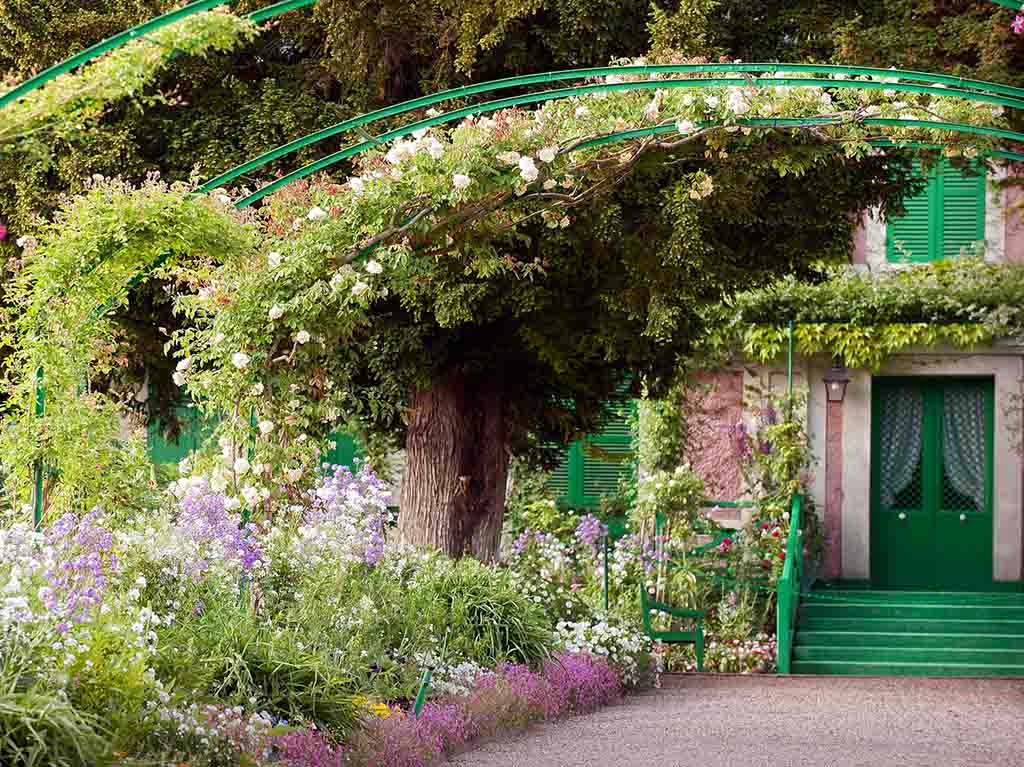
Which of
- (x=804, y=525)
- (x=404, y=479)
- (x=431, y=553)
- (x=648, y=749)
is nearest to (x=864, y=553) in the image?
(x=804, y=525)

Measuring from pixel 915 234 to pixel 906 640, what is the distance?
4388 mm

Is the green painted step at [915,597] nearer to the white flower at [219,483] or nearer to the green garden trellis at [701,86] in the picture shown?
the green garden trellis at [701,86]

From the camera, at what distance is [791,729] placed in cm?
796

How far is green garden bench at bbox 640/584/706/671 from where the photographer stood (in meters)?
11.5

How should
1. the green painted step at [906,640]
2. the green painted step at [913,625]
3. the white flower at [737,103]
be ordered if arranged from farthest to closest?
the green painted step at [913,625] < the green painted step at [906,640] < the white flower at [737,103]

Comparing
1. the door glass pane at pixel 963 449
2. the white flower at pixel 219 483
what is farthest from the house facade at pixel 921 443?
the white flower at pixel 219 483

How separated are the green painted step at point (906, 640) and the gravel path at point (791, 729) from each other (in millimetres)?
1143

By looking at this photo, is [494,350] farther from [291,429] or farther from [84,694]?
[84,694]

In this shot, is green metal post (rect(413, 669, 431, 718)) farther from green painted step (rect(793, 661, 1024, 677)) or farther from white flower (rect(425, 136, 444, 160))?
green painted step (rect(793, 661, 1024, 677))

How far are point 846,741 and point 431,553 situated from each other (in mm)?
2708

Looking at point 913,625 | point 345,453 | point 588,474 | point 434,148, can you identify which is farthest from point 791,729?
point 345,453

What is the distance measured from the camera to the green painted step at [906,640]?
11703mm

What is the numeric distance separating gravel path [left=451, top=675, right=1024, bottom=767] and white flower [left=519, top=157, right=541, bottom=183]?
9.41 ft

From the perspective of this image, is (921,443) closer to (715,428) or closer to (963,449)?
(963,449)
